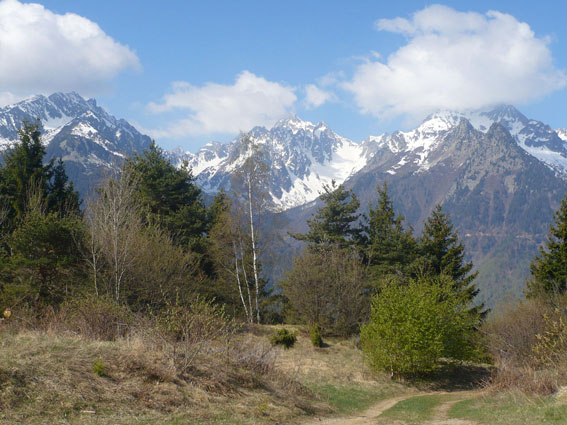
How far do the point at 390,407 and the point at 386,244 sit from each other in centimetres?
2279

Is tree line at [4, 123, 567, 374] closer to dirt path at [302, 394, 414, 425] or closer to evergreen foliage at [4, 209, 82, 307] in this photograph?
evergreen foliage at [4, 209, 82, 307]

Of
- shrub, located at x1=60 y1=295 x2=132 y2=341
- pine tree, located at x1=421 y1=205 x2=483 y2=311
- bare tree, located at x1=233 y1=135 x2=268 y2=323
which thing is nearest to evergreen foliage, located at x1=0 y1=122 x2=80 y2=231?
bare tree, located at x1=233 y1=135 x2=268 y2=323

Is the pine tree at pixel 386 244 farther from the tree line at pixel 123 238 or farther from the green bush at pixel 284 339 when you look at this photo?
the green bush at pixel 284 339

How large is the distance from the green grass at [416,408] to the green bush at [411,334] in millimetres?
2153

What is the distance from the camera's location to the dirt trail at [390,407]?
1108 cm

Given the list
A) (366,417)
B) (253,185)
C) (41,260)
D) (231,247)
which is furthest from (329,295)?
(41,260)

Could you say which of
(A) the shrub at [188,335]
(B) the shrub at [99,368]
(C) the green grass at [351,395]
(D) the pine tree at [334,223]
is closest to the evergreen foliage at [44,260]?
(A) the shrub at [188,335]

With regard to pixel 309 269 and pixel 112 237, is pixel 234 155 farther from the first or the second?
pixel 112 237

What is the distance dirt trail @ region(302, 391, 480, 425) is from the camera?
11078mm

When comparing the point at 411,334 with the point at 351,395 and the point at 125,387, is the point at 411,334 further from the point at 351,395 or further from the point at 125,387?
the point at 125,387

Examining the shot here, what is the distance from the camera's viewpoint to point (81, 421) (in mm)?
8164

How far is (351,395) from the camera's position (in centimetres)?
1877

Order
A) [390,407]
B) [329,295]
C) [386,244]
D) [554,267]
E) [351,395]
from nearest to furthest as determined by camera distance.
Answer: [390,407], [351,395], [554,267], [329,295], [386,244]

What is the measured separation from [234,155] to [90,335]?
71.1 ft
